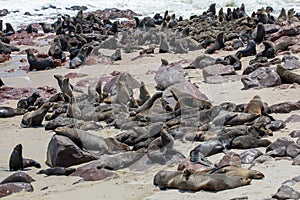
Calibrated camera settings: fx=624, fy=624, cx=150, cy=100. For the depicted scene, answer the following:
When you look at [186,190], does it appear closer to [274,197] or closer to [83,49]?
[274,197]

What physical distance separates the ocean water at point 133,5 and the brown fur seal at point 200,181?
2122 centimetres

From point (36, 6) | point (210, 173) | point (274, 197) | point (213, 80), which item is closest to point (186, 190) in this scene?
point (210, 173)

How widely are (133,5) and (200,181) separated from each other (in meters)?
25.8

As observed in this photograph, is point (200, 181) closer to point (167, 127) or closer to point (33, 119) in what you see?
point (167, 127)

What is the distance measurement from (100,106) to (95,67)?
5.04 metres

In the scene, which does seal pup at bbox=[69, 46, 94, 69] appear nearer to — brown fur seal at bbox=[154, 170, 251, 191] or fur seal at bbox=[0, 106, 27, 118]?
fur seal at bbox=[0, 106, 27, 118]

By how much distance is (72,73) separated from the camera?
14.0m

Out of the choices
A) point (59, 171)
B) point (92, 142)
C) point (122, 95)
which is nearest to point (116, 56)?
point (122, 95)

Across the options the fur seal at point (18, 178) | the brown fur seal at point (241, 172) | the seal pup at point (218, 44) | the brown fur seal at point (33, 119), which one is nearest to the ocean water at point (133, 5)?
the seal pup at point (218, 44)

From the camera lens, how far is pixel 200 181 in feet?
18.2

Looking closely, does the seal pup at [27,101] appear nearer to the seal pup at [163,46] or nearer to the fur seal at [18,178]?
the fur seal at [18,178]

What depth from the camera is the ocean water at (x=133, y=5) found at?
90.0ft

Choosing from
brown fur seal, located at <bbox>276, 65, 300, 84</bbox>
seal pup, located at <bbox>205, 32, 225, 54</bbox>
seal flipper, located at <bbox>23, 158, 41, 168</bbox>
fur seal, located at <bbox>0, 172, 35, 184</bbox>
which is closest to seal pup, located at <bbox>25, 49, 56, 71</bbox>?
seal pup, located at <bbox>205, 32, 225, 54</bbox>

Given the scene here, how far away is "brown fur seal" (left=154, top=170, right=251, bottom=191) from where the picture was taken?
546cm
